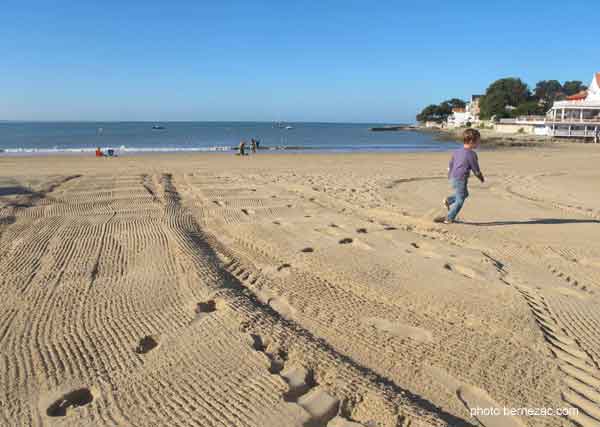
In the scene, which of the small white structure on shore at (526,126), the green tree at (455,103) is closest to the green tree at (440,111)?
the green tree at (455,103)

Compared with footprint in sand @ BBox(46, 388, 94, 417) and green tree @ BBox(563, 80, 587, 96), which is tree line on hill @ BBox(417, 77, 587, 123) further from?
footprint in sand @ BBox(46, 388, 94, 417)

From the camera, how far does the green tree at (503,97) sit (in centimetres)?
9703

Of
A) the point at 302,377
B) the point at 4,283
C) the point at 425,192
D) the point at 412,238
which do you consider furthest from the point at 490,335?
the point at 425,192

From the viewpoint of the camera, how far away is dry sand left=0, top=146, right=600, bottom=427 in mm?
2457

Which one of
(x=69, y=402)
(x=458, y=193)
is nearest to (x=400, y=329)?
(x=69, y=402)

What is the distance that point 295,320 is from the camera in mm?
3492

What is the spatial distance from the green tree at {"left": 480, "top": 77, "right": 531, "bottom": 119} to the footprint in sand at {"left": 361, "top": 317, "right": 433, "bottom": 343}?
101563 millimetres

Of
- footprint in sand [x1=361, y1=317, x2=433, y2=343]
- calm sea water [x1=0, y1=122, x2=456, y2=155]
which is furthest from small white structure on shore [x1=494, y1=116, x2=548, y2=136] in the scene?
footprint in sand [x1=361, y1=317, x2=433, y2=343]

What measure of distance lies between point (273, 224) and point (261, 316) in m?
3.36

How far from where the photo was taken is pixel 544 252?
557cm

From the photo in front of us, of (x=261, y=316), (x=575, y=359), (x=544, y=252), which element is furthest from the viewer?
(x=544, y=252)

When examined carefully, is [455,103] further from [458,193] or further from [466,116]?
[458,193]

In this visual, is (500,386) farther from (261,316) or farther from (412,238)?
(412,238)

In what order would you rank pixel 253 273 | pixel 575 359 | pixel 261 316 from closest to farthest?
1. pixel 575 359
2. pixel 261 316
3. pixel 253 273
